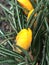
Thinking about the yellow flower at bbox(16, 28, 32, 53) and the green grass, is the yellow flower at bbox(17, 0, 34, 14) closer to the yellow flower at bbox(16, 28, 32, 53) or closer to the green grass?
the green grass

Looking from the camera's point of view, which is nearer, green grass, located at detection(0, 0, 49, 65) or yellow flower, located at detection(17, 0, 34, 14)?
green grass, located at detection(0, 0, 49, 65)

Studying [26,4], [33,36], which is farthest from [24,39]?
[26,4]

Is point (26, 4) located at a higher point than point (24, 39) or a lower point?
higher

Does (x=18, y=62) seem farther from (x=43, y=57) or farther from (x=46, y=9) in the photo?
(x=46, y=9)

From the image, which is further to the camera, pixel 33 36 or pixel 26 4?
pixel 26 4

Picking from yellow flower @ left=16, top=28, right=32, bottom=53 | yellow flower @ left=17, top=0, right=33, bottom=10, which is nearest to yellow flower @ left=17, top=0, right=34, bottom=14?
yellow flower @ left=17, top=0, right=33, bottom=10

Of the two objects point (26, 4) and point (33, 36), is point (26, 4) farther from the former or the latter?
point (33, 36)

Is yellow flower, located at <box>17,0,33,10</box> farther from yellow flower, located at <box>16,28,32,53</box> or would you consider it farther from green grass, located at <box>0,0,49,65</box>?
yellow flower, located at <box>16,28,32,53</box>

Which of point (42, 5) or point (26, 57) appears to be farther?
point (42, 5)

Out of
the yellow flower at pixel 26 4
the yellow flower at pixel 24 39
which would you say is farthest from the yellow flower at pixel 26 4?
the yellow flower at pixel 24 39

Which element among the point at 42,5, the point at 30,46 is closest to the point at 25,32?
the point at 30,46

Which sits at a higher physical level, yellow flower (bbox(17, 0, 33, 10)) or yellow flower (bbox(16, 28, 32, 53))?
yellow flower (bbox(17, 0, 33, 10))
